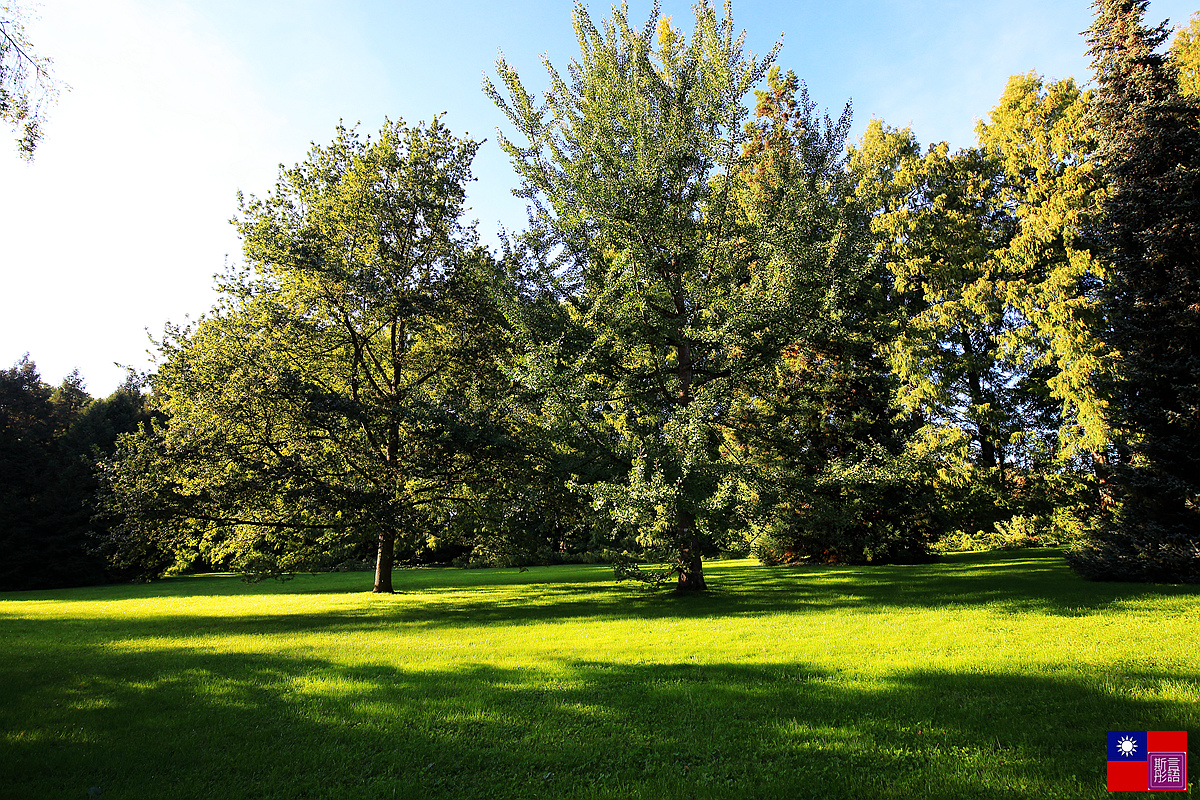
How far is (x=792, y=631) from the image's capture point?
9992 millimetres

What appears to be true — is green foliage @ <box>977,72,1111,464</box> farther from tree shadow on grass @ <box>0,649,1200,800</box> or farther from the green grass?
tree shadow on grass @ <box>0,649,1200,800</box>

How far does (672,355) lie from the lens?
1770 centimetres

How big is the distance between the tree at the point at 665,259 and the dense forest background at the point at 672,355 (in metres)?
0.10

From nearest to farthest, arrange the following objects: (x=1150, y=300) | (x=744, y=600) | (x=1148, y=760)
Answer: (x=1148, y=760)
(x=1150, y=300)
(x=744, y=600)

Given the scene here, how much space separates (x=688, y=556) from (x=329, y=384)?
13.2 m

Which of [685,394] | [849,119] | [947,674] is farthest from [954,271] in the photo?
[947,674]

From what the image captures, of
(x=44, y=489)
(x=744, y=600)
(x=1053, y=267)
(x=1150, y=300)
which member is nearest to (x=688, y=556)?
(x=744, y=600)

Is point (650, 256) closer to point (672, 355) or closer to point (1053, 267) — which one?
point (672, 355)

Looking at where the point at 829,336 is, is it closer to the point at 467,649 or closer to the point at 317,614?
the point at 467,649

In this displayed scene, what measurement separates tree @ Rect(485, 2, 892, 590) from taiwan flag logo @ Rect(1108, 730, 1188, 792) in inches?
334

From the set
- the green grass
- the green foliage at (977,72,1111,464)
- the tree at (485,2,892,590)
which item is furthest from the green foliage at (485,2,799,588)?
the green foliage at (977,72,1111,464)

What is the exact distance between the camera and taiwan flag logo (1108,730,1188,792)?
4082mm

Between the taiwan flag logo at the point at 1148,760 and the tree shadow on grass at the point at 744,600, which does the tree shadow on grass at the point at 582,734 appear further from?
the tree shadow on grass at the point at 744,600

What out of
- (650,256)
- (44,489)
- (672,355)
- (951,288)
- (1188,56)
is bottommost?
(44,489)
